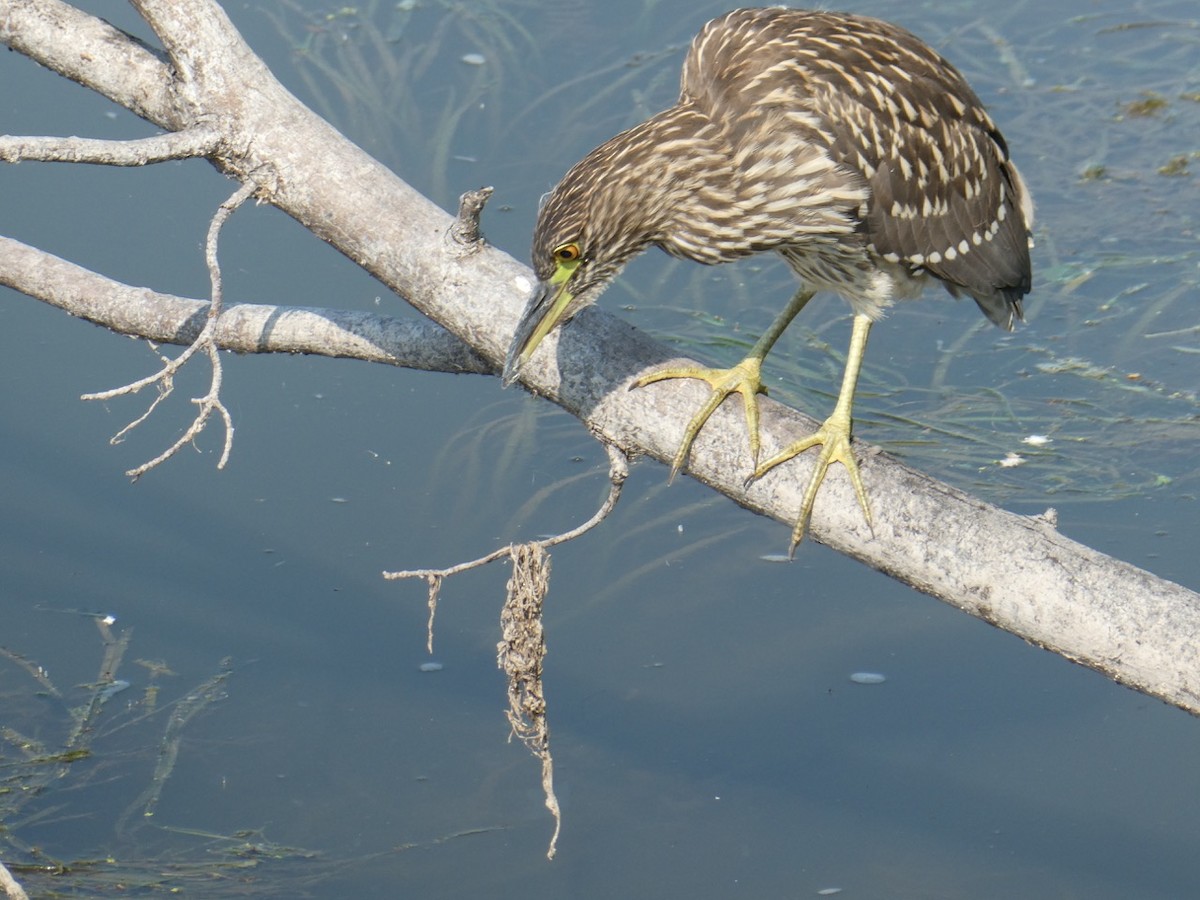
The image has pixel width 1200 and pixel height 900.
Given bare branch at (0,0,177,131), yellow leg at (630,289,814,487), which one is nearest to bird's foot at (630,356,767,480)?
yellow leg at (630,289,814,487)

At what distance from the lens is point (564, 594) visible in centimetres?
482

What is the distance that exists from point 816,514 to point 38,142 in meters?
1.61

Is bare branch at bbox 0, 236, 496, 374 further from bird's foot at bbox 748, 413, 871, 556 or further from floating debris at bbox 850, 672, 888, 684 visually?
floating debris at bbox 850, 672, 888, 684

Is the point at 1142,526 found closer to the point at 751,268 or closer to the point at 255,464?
the point at 751,268

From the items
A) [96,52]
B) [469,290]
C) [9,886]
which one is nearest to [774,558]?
[469,290]

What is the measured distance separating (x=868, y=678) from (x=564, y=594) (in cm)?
106

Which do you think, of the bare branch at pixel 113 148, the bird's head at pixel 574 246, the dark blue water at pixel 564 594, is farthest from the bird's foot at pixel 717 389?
the dark blue water at pixel 564 594

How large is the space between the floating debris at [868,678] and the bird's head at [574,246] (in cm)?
215

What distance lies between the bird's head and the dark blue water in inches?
76.5

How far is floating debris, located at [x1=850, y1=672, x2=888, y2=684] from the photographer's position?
14.7 feet

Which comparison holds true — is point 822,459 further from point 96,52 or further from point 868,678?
point 868,678

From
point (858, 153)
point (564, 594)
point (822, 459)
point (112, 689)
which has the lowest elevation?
point (112, 689)

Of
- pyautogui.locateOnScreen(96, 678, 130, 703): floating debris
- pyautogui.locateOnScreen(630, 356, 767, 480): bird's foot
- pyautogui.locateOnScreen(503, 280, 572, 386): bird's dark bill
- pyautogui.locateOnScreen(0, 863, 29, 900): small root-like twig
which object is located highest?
pyautogui.locateOnScreen(503, 280, 572, 386): bird's dark bill

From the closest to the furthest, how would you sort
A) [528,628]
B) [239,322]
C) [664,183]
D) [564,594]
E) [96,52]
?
[528,628] < [664,183] < [96,52] < [239,322] < [564,594]
